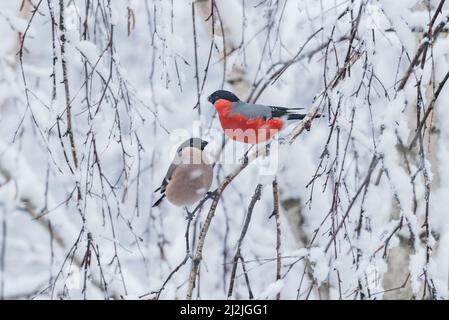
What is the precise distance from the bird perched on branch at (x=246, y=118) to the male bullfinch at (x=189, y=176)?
2.9 inches

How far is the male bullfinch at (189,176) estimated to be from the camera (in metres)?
1.26

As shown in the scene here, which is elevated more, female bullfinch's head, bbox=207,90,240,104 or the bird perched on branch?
female bullfinch's head, bbox=207,90,240,104

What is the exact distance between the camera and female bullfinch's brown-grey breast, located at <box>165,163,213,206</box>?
1264mm

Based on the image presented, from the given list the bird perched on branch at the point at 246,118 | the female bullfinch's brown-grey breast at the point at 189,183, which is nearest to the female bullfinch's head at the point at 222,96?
the bird perched on branch at the point at 246,118

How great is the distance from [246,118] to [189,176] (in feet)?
0.60

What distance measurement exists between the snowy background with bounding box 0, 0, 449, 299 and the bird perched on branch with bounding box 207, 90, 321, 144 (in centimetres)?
4

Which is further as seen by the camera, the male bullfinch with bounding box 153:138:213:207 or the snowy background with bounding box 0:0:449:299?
the male bullfinch with bounding box 153:138:213:207

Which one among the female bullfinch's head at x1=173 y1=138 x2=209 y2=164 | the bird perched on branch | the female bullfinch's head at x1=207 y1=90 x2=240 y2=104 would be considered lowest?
the female bullfinch's head at x1=173 y1=138 x2=209 y2=164

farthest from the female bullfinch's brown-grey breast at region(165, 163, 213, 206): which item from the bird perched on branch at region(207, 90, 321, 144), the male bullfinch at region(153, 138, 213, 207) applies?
the bird perched on branch at region(207, 90, 321, 144)

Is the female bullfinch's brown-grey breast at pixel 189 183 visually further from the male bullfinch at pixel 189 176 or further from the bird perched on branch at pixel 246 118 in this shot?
the bird perched on branch at pixel 246 118

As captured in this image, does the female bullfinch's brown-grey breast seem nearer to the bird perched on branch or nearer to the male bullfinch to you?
the male bullfinch
